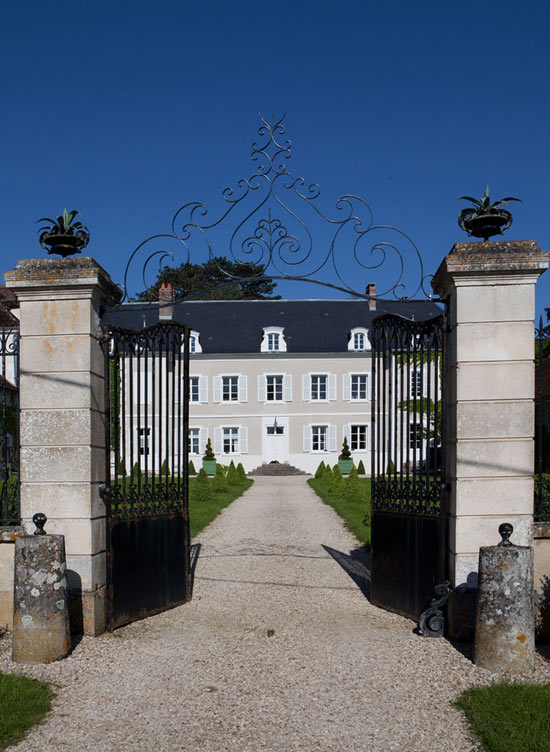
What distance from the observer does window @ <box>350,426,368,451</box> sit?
1154 inches

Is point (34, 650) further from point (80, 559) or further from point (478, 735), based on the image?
point (478, 735)

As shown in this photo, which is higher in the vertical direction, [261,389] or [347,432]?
[261,389]

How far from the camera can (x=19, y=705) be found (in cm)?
383

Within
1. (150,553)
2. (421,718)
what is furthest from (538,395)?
(150,553)

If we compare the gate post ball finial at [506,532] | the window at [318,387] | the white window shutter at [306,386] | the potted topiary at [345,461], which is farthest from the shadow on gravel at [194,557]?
the window at [318,387]

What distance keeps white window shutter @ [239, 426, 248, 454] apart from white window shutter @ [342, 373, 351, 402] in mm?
4727

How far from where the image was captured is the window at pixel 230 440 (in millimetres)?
29438

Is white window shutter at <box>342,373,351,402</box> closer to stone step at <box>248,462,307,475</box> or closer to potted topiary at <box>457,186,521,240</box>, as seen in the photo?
stone step at <box>248,462,307,475</box>

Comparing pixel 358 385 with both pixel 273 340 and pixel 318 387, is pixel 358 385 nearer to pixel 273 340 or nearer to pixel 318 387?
pixel 318 387

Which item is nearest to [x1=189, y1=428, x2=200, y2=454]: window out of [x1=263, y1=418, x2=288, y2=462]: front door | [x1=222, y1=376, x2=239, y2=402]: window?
[x1=222, y1=376, x2=239, y2=402]: window

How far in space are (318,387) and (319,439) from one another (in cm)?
237

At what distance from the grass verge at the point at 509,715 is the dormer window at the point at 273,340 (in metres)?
25.9

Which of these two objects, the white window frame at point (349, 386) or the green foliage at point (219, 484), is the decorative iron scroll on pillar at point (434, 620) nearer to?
the green foliage at point (219, 484)

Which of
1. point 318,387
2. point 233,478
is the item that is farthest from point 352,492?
point 318,387
